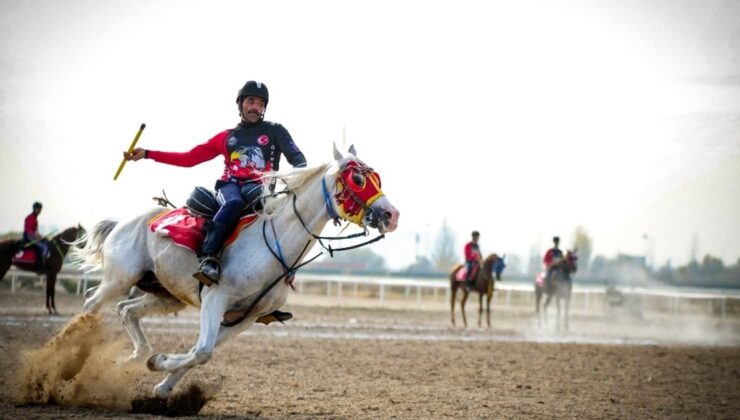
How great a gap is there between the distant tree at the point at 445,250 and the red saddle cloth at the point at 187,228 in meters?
99.9

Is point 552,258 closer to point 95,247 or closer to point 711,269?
point 95,247

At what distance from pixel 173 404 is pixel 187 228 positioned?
6.57 ft

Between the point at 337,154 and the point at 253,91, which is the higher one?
the point at 253,91

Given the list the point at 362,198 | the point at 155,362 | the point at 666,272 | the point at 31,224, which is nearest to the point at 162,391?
the point at 155,362

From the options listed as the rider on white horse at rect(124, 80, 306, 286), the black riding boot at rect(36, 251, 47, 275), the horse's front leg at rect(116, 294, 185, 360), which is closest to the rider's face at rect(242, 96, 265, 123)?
the rider on white horse at rect(124, 80, 306, 286)

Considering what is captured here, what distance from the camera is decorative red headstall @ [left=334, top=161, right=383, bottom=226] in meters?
7.89

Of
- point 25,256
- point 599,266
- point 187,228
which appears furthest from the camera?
point 599,266

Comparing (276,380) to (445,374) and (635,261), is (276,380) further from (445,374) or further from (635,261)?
(635,261)

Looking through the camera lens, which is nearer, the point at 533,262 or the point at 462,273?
the point at 462,273

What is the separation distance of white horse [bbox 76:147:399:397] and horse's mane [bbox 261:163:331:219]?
0.01 metres

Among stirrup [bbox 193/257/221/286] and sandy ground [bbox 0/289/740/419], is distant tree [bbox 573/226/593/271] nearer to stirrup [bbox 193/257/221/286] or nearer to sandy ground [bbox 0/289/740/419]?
sandy ground [bbox 0/289/740/419]

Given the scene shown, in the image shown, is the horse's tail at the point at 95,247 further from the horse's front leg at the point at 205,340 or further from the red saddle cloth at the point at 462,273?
the red saddle cloth at the point at 462,273

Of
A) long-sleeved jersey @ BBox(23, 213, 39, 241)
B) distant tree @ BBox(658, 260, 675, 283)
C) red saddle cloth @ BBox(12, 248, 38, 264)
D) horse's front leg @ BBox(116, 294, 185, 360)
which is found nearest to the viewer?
horse's front leg @ BBox(116, 294, 185, 360)

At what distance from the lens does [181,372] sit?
8281 mm
